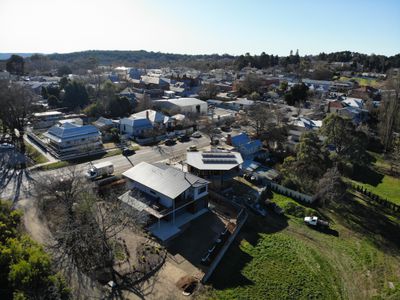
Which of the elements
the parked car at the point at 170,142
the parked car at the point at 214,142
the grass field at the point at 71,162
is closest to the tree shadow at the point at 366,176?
the parked car at the point at 214,142

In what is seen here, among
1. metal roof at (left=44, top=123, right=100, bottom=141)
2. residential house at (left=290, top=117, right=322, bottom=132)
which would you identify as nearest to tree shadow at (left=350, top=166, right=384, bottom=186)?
residential house at (left=290, top=117, right=322, bottom=132)

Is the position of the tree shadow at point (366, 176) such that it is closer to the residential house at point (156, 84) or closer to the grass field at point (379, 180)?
the grass field at point (379, 180)

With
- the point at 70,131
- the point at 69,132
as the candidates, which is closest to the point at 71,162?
the point at 69,132

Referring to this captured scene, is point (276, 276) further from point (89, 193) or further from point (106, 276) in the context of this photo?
point (89, 193)

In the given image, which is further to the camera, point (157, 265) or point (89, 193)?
point (89, 193)

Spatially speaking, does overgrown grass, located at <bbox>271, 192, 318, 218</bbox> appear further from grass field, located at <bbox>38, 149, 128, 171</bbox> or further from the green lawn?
grass field, located at <bbox>38, 149, 128, 171</bbox>

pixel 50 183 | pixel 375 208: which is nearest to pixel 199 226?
pixel 50 183

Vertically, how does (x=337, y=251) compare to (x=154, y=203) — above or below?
below
